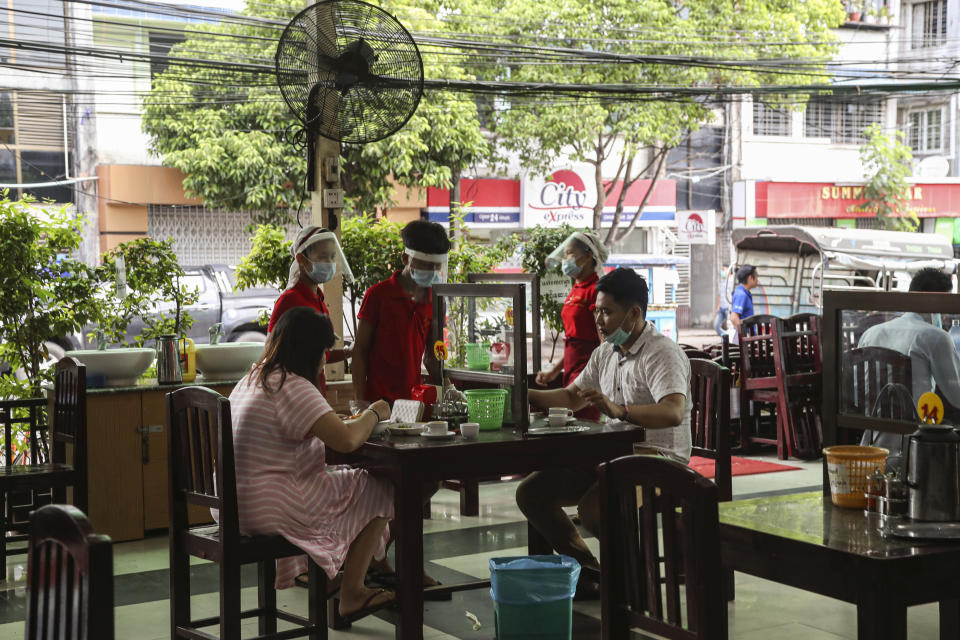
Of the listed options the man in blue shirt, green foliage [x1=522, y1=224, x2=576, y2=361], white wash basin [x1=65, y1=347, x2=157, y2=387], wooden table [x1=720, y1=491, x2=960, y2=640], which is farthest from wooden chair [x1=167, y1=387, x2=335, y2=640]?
the man in blue shirt

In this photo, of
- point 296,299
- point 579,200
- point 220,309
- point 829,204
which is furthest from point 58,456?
point 829,204

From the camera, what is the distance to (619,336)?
4.54 m

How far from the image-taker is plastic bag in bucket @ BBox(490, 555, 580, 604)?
163 inches

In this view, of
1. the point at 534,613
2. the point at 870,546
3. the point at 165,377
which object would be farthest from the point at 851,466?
the point at 165,377

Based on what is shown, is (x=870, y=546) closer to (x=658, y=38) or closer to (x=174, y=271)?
(x=174, y=271)

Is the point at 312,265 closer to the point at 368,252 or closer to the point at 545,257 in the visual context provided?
the point at 368,252

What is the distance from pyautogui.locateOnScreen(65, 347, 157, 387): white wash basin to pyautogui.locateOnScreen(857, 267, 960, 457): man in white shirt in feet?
13.8

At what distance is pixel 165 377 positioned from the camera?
636cm

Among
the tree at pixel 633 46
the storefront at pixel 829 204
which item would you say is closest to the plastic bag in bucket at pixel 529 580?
the tree at pixel 633 46

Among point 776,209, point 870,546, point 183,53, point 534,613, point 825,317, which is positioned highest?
point 183,53

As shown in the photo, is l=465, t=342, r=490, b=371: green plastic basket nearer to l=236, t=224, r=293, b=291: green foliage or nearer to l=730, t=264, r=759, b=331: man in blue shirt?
l=236, t=224, r=293, b=291: green foliage

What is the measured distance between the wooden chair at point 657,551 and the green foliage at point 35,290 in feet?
15.0

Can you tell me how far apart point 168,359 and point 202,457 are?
8.18 feet

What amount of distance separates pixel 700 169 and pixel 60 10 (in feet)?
39.8
